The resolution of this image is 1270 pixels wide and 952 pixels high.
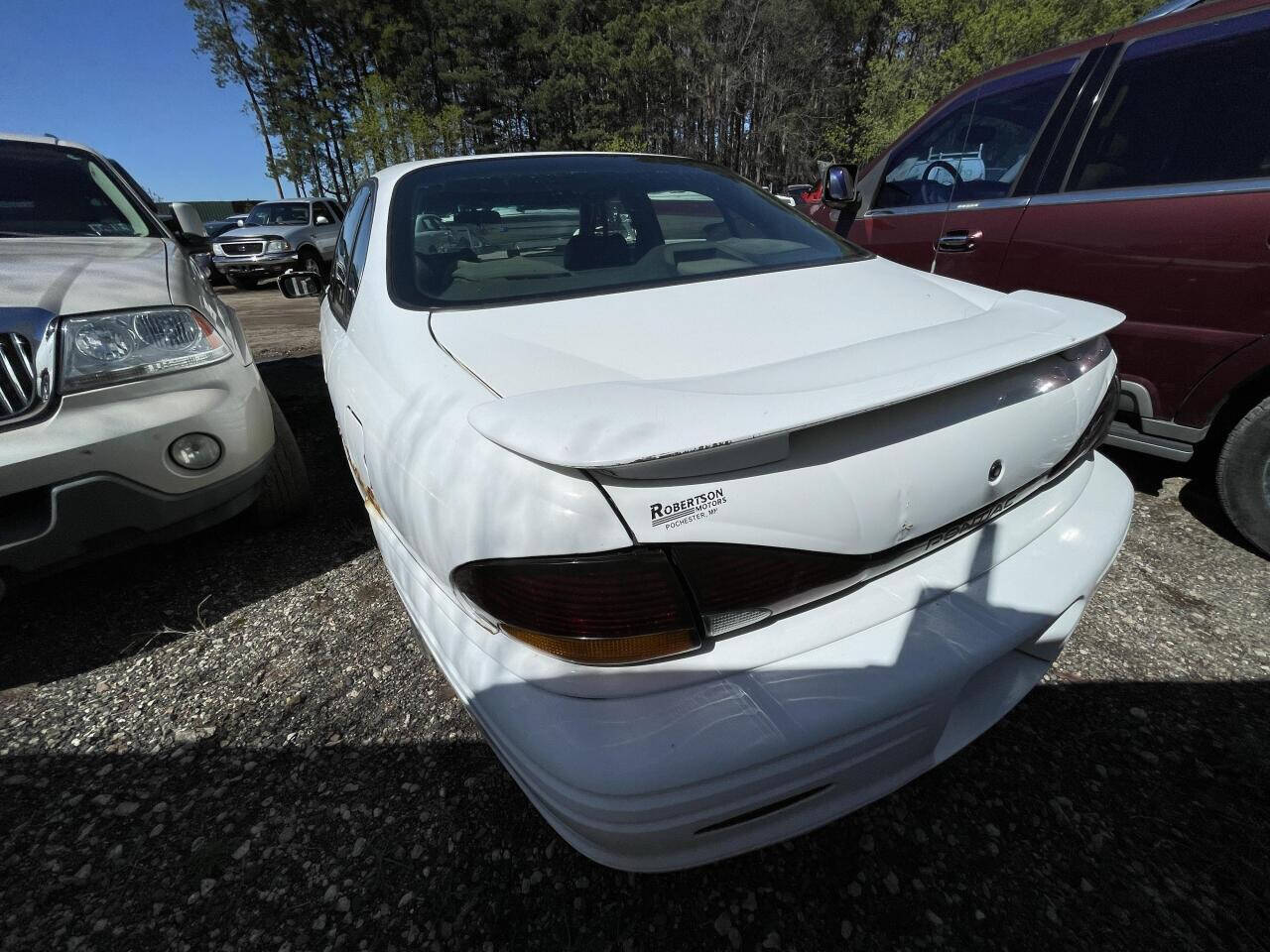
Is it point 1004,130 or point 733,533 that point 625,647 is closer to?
point 733,533

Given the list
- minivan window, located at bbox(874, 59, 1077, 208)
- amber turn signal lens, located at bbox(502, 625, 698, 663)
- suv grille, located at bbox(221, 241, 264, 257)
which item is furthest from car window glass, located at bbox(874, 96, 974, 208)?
suv grille, located at bbox(221, 241, 264, 257)

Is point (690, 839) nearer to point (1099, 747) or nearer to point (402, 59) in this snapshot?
point (1099, 747)

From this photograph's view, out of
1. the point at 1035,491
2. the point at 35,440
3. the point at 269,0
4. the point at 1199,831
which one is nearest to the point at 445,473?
the point at 1035,491

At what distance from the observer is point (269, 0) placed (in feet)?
110

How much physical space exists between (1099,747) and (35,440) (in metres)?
2.96

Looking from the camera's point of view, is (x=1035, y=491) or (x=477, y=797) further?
(x=477, y=797)

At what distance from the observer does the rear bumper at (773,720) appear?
2.93 ft

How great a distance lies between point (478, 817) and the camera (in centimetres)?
144

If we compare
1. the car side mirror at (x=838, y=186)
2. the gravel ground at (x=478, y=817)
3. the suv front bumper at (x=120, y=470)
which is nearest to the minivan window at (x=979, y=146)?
the car side mirror at (x=838, y=186)

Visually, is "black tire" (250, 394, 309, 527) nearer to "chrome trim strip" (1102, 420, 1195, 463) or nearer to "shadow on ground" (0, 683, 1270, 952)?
"shadow on ground" (0, 683, 1270, 952)

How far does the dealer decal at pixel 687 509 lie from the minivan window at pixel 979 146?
8.96 ft

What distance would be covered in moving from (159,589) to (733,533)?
8.06ft

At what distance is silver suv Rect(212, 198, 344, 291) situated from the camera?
35.3 ft

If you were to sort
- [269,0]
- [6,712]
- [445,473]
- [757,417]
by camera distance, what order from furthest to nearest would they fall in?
[269,0], [6,712], [445,473], [757,417]
